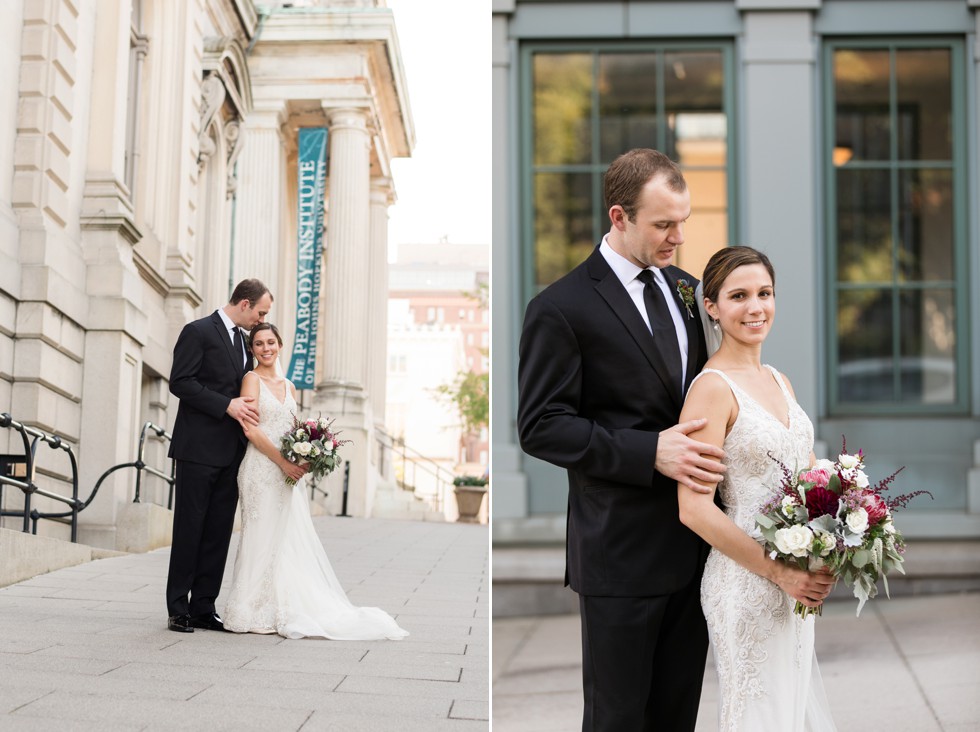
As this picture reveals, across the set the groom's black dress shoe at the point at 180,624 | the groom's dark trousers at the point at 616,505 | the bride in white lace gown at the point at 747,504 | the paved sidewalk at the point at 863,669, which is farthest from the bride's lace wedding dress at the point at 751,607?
the groom's black dress shoe at the point at 180,624

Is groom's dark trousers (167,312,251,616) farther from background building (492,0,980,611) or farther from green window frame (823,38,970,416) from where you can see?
green window frame (823,38,970,416)

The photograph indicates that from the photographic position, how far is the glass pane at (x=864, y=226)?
402 inches

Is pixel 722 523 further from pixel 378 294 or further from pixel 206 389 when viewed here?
pixel 206 389

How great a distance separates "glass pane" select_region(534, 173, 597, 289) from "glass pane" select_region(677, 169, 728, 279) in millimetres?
826

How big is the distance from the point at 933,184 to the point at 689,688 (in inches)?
300

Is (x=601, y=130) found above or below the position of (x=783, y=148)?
above

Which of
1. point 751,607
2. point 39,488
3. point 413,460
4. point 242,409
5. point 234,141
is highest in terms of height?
point 234,141

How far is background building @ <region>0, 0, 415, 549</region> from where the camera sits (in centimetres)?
604

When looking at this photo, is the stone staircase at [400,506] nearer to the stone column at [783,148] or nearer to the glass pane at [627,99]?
the stone column at [783,148]

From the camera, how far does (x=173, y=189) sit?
669cm

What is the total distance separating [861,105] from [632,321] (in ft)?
24.1

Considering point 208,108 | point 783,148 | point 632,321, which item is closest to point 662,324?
point 632,321

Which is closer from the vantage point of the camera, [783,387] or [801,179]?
[783,387]

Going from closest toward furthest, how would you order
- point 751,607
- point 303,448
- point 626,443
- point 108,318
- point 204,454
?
point 626,443 < point 751,607 < point 108,318 < point 303,448 < point 204,454
